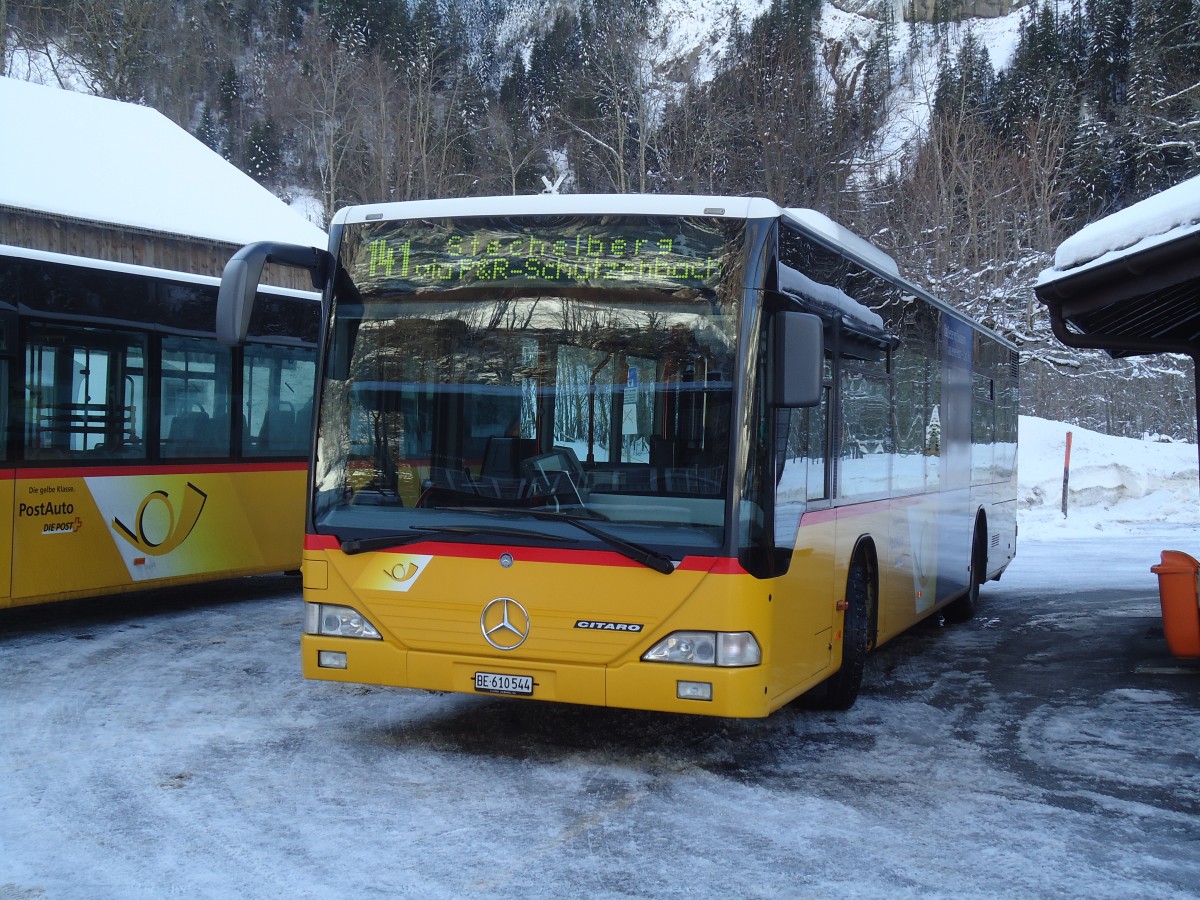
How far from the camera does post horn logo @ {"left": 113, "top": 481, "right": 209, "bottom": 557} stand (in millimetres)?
10789

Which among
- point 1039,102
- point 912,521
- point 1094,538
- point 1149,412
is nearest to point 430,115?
point 1039,102

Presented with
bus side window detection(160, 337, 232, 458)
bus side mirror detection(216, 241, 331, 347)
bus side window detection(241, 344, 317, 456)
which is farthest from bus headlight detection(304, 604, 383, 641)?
bus side window detection(241, 344, 317, 456)

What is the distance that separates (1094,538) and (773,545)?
1625cm

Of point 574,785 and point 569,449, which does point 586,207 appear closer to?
point 569,449

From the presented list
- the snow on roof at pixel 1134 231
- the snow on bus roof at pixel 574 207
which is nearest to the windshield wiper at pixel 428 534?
the snow on bus roof at pixel 574 207

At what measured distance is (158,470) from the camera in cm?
1103

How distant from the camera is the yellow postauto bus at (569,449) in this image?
602 centimetres

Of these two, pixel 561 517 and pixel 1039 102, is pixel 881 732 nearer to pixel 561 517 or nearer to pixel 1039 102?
pixel 561 517

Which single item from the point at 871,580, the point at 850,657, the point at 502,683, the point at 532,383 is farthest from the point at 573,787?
the point at 871,580

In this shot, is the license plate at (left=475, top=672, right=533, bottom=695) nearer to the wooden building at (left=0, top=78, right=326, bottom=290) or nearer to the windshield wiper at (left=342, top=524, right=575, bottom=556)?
the windshield wiper at (left=342, top=524, right=575, bottom=556)

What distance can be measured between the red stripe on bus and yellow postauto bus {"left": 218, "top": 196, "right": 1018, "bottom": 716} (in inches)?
170

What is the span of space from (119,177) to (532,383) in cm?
1669

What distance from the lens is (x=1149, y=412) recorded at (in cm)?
3847

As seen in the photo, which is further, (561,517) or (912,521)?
(912,521)
